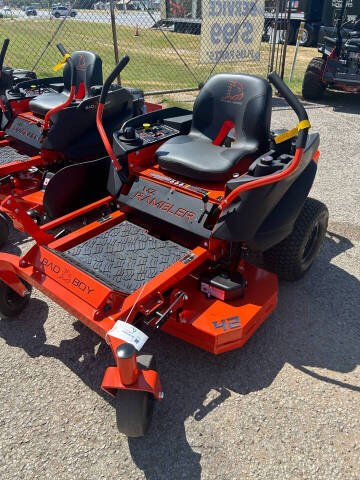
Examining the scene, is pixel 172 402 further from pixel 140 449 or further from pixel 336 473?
pixel 336 473

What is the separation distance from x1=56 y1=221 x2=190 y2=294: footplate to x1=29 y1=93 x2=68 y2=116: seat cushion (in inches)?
85.2

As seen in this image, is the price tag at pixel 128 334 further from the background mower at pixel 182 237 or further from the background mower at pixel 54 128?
the background mower at pixel 54 128

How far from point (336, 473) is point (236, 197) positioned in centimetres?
149

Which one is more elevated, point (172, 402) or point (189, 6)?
point (189, 6)

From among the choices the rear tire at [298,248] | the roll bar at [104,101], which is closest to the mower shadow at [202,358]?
the rear tire at [298,248]

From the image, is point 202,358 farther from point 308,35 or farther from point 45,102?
point 308,35

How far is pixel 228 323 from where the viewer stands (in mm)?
2408

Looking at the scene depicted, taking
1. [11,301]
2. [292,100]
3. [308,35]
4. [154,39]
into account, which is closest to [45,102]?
[11,301]

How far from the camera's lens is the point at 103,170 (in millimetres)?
3639

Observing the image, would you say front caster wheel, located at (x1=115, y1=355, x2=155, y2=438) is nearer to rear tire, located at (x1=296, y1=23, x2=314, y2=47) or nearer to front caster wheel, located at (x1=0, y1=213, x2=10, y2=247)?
front caster wheel, located at (x1=0, y1=213, x2=10, y2=247)

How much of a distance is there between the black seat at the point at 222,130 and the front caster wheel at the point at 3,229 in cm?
139

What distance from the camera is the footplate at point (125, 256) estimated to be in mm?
2580

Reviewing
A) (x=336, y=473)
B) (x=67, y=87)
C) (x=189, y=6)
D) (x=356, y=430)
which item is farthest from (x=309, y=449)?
(x=189, y=6)

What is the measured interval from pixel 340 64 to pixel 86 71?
16.6 feet
